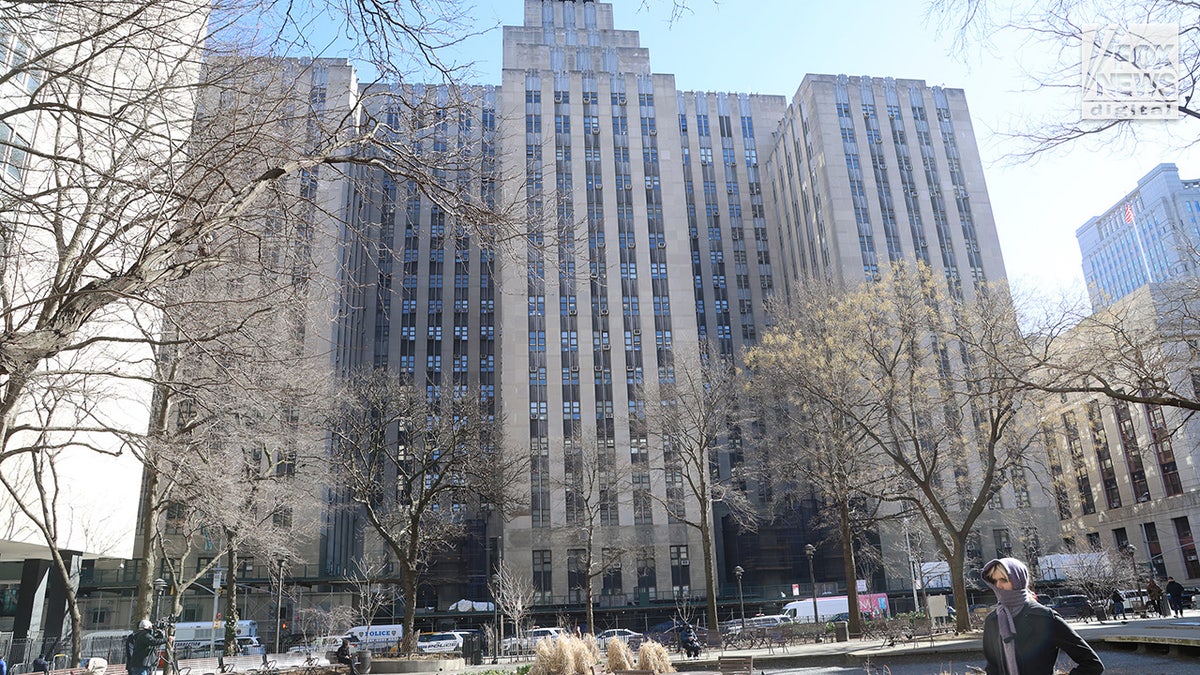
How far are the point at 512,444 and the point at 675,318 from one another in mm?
18823

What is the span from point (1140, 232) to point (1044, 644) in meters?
128

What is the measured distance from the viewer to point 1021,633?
4648 mm

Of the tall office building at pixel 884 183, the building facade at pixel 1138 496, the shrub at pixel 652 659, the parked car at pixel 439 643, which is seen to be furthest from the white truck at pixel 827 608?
the shrub at pixel 652 659

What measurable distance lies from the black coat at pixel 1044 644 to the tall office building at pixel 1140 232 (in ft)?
Result: 238

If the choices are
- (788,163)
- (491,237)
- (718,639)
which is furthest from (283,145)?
(788,163)

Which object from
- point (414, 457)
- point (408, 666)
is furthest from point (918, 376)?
point (414, 457)

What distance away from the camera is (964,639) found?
22.9m

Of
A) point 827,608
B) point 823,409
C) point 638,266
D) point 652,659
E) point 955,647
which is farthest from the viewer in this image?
point 638,266

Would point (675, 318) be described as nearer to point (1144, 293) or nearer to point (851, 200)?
point (851, 200)

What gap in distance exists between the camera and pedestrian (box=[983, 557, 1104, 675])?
4.48 metres

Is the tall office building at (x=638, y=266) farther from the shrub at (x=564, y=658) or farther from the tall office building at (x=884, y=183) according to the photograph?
the shrub at (x=564, y=658)

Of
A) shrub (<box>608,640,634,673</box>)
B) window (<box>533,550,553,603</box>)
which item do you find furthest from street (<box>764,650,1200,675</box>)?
window (<box>533,550,553,603</box>)

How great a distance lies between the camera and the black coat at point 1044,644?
14.3 ft

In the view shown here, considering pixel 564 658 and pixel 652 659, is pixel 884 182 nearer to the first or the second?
pixel 652 659
